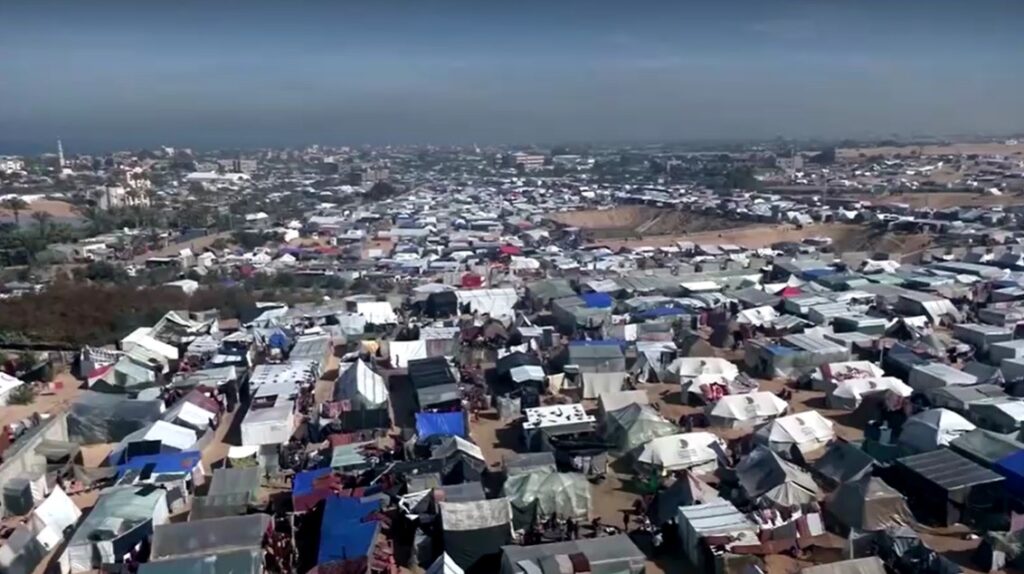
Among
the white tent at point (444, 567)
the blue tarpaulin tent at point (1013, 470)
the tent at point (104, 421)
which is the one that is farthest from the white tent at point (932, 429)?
the tent at point (104, 421)

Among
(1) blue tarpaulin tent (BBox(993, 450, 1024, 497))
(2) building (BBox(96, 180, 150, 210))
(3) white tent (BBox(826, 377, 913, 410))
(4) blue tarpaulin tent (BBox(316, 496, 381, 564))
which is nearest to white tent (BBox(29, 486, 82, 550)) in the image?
(4) blue tarpaulin tent (BBox(316, 496, 381, 564))

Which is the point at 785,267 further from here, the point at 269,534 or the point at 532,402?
the point at 269,534

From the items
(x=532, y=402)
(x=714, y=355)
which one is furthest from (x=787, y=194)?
(x=532, y=402)

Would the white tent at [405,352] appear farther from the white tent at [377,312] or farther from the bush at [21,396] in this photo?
the bush at [21,396]

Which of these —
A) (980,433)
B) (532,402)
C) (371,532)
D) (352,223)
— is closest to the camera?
(371,532)

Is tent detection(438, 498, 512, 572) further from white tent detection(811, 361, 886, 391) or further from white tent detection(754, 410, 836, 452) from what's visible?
white tent detection(811, 361, 886, 391)

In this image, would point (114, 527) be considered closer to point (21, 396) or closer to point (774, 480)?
point (21, 396)

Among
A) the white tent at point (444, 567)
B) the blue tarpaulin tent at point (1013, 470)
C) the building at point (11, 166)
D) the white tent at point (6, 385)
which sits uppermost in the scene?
the blue tarpaulin tent at point (1013, 470)

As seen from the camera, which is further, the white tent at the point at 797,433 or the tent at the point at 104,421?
the tent at the point at 104,421
